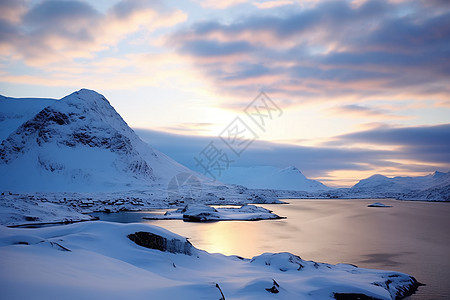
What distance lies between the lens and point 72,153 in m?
142

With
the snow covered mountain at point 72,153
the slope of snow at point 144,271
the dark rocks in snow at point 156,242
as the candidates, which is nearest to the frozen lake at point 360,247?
the slope of snow at point 144,271

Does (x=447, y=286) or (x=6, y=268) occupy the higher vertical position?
(x=6, y=268)

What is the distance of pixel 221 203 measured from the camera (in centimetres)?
10062

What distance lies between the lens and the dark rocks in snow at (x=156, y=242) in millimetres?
13867

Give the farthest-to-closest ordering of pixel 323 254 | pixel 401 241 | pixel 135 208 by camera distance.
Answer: pixel 135 208 < pixel 401 241 < pixel 323 254

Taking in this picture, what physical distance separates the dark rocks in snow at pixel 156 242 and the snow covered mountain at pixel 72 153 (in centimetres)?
11470

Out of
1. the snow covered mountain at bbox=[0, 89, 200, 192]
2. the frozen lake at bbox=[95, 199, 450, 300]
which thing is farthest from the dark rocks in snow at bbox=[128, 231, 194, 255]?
the snow covered mountain at bbox=[0, 89, 200, 192]

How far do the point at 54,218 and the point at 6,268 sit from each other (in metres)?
39.2

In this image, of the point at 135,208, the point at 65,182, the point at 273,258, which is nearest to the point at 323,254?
the point at 273,258

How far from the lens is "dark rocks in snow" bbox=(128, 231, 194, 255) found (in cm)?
1387

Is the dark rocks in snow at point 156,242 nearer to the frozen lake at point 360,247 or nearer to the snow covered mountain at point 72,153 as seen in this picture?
the frozen lake at point 360,247

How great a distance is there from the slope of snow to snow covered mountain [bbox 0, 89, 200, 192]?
376 ft

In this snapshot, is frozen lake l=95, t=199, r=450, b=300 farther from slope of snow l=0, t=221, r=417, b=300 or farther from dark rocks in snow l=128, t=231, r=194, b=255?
dark rocks in snow l=128, t=231, r=194, b=255

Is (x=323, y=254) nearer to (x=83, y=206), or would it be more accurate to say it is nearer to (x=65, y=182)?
(x=83, y=206)
